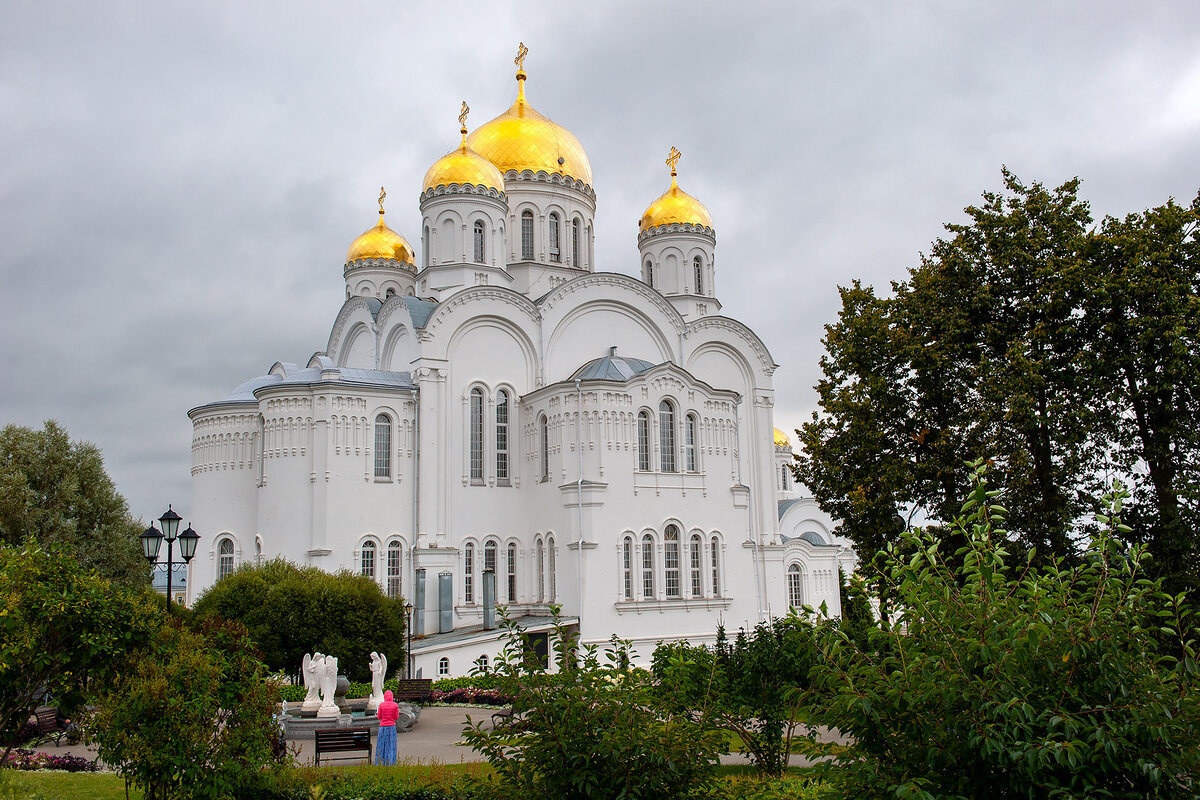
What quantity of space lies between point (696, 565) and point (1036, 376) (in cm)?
1419

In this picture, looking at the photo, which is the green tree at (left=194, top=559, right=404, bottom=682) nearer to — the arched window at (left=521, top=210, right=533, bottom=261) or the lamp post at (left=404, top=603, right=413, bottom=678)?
the lamp post at (left=404, top=603, right=413, bottom=678)

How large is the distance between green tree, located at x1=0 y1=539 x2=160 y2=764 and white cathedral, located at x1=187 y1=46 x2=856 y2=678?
16.0 metres

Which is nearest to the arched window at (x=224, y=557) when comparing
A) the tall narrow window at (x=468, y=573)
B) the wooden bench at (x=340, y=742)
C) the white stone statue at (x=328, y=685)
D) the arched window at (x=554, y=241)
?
the tall narrow window at (x=468, y=573)

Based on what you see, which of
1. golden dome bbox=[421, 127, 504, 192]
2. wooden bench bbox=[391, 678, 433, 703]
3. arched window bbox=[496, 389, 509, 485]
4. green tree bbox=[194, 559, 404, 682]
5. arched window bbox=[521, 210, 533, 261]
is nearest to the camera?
wooden bench bbox=[391, 678, 433, 703]

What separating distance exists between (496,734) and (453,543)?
809 inches

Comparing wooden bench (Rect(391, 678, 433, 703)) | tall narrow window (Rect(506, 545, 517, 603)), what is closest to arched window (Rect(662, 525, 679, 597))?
tall narrow window (Rect(506, 545, 517, 603))

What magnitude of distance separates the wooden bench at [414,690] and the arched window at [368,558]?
4.62 meters

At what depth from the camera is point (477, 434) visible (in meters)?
28.7

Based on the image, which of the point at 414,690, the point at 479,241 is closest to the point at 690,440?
the point at 479,241

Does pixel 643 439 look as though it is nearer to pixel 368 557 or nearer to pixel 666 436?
pixel 666 436

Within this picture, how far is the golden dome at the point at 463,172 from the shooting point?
3105 cm

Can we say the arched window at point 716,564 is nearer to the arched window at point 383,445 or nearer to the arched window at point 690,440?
the arched window at point 690,440

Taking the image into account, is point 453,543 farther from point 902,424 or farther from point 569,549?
point 902,424

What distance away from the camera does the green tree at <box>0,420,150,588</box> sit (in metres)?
30.0
